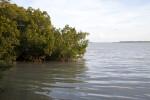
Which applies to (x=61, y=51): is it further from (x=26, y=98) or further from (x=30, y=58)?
(x=26, y=98)

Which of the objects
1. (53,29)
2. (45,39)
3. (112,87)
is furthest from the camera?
(53,29)

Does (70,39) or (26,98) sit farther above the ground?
(70,39)

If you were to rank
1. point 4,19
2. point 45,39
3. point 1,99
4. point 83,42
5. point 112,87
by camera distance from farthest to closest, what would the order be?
1. point 83,42
2. point 45,39
3. point 4,19
4. point 112,87
5. point 1,99

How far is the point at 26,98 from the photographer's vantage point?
705cm

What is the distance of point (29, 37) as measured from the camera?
18609 mm

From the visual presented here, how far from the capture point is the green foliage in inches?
677

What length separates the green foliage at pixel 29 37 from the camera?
17.2 m

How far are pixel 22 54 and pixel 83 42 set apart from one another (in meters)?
8.08

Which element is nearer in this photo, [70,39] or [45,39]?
[45,39]

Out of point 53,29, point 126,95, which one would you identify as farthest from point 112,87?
point 53,29

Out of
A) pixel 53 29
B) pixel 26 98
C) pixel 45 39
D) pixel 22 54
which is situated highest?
pixel 53 29

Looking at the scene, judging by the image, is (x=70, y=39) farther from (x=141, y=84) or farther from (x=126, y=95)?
(x=126, y=95)

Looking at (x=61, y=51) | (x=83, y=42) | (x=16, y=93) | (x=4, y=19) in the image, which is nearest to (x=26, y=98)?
(x=16, y=93)

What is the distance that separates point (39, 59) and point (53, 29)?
13.3 ft
